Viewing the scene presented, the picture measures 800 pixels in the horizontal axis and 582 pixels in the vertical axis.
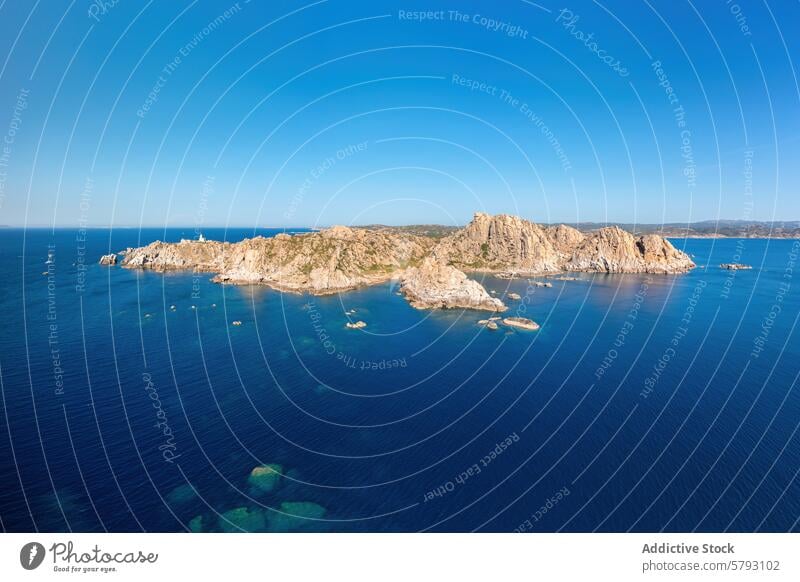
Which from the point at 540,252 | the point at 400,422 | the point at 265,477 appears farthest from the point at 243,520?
the point at 540,252

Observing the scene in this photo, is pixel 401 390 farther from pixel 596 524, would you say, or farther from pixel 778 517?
pixel 778 517

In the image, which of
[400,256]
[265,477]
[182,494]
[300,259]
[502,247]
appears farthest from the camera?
[502,247]

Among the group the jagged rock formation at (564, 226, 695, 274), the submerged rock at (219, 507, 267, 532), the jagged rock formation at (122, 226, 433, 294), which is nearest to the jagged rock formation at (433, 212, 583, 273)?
the jagged rock formation at (564, 226, 695, 274)

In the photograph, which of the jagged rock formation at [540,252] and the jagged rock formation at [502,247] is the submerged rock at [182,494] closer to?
the jagged rock formation at [502,247]

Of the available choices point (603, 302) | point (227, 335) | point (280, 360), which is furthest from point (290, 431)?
point (603, 302)

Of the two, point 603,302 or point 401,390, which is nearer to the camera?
point 401,390

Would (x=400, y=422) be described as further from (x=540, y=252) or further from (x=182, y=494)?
(x=540, y=252)
